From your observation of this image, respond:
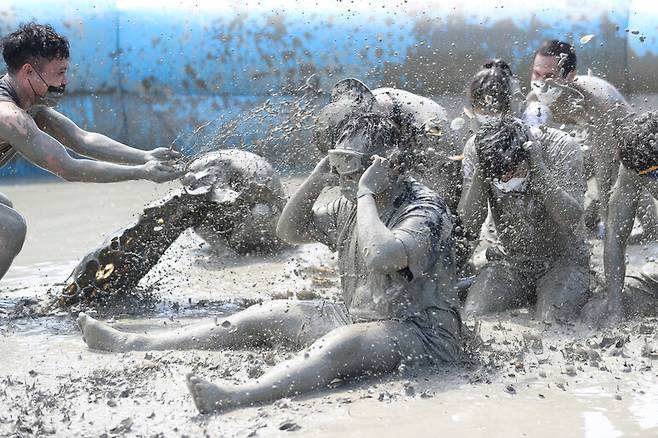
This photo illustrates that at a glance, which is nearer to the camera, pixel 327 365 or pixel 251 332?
pixel 327 365

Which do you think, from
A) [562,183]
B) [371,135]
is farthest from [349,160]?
[562,183]

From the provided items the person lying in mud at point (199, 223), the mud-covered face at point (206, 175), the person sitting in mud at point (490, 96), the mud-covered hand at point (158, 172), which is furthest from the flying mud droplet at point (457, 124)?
the mud-covered hand at point (158, 172)

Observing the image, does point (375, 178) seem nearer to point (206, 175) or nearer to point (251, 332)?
point (251, 332)

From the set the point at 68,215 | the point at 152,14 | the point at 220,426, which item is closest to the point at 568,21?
the point at 152,14

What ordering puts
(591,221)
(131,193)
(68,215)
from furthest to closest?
Answer: (131,193) < (68,215) < (591,221)

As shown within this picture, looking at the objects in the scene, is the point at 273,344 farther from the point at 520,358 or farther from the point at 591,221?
the point at 591,221

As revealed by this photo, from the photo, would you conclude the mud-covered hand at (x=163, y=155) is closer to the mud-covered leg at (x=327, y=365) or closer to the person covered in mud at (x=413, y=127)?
the person covered in mud at (x=413, y=127)

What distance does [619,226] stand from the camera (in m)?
5.62

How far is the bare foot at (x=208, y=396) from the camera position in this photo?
397cm

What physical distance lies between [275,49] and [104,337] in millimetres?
5725

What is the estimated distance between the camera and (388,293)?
4.47 metres

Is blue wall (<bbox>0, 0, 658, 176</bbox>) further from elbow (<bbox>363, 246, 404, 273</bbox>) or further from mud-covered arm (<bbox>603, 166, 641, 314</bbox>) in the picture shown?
elbow (<bbox>363, 246, 404, 273</bbox>)

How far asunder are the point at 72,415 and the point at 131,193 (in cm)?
563

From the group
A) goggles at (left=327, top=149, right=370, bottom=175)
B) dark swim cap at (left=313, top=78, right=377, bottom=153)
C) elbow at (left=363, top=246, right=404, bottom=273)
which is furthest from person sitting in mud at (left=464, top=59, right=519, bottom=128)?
elbow at (left=363, top=246, right=404, bottom=273)
